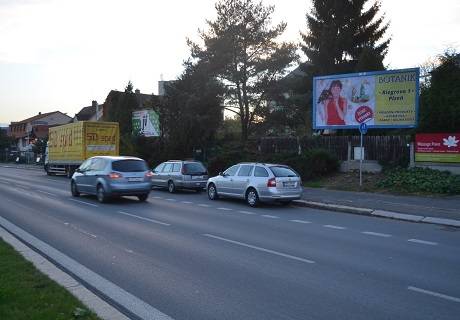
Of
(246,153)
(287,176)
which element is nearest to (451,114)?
(287,176)

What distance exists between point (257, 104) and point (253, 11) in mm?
7377

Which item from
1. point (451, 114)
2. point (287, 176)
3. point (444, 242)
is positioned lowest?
point (444, 242)

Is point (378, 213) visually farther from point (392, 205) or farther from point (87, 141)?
point (87, 141)

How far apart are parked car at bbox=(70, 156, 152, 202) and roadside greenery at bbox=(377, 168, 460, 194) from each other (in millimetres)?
10526

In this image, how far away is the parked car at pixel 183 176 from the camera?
77.4 ft

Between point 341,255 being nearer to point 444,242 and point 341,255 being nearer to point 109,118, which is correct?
point 444,242

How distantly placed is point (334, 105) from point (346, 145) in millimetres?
2296

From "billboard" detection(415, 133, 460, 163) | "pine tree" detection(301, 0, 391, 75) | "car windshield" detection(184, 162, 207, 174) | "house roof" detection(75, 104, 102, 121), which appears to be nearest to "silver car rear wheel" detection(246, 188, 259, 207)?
"car windshield" detection(184, 162, 207, 174)

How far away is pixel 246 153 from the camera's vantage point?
3062cm

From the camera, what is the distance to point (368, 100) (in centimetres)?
2611

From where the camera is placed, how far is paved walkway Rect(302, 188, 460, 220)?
52.0 feet

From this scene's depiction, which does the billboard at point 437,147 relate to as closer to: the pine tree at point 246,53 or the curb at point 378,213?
the curb at point 378,213

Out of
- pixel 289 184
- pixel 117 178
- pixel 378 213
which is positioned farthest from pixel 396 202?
pixel 117 178

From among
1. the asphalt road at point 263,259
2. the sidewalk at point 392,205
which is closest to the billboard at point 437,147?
the sidewalk at point 392,205
